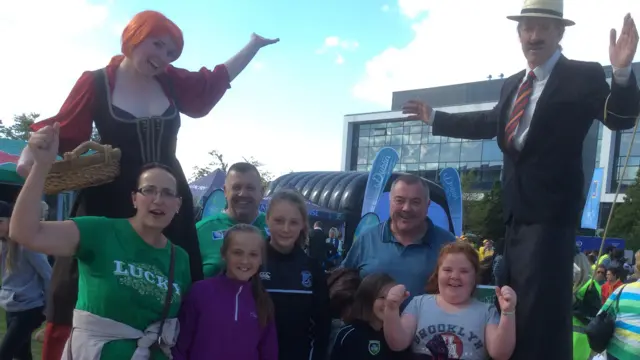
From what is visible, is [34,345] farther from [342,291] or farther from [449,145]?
[449,145]

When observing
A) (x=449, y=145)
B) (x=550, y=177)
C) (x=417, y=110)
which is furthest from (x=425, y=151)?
(x=550, y=177)

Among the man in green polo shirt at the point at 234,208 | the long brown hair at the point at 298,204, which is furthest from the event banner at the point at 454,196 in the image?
the long brown hair at the point at 298,204

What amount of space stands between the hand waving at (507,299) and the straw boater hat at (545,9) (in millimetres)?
1107

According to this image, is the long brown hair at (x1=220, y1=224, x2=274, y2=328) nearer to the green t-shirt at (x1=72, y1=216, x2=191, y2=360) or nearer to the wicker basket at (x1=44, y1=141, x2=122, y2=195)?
the green t-shirt at (x1=72, y1=216, x2=191, y2=360)

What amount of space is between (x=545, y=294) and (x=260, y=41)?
1852mm

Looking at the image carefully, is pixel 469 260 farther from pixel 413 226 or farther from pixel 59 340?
pixel 59 340

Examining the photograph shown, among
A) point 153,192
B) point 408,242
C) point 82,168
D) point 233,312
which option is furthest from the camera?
point 408,242

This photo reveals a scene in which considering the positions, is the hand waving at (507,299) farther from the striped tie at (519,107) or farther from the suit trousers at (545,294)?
the striped tie at (519,107)

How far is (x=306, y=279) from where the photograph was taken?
Answer: 3.02 metres

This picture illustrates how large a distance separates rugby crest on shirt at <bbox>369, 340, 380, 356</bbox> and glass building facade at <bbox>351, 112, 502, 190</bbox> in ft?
114

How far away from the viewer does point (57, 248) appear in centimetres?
216

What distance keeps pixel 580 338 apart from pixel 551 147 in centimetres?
251

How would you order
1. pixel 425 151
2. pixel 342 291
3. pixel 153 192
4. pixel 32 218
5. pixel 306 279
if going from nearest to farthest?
pixel 32 218 → pixel 153 192 → pixel 306 279 → pixel 342 291 → pixel 425 151

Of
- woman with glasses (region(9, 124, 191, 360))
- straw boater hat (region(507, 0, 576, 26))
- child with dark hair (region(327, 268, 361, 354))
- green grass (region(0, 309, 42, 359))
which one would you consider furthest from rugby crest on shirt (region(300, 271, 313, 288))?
green grass (region(0, 309, 42, 359))
